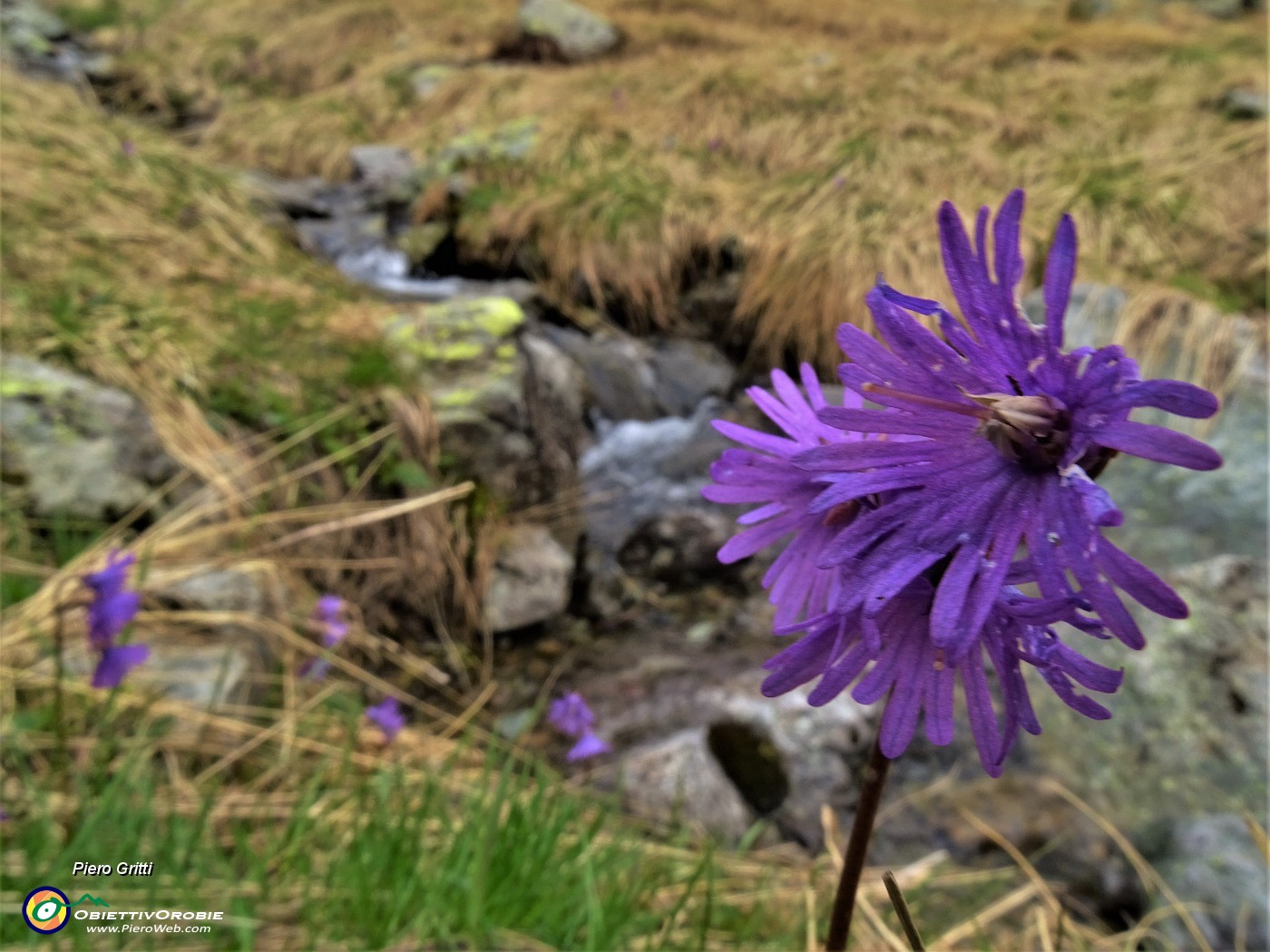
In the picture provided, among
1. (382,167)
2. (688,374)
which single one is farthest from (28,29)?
(688,374)

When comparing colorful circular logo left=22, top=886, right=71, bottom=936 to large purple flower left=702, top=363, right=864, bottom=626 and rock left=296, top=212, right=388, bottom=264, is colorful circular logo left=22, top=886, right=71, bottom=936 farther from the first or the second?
rock left=296, top=212, right=388, bottom=264

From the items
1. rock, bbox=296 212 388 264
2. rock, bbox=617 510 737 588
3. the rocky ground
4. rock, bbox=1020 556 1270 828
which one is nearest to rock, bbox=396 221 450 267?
rock, bbox=296 212 388 264

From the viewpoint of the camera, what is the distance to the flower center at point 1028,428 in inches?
14.8

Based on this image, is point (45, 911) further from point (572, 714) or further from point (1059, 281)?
point (572, 714)

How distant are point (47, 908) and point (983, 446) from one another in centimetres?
121

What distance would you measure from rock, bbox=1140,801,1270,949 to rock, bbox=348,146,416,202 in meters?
6.05

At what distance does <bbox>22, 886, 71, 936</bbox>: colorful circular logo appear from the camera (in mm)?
949

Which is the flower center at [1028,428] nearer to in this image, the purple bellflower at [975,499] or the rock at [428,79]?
the purple bellflower at [975,499]

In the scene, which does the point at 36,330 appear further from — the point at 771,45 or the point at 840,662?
the point at 771,45

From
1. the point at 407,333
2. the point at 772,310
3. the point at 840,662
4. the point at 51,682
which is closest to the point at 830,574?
the point at 840,662

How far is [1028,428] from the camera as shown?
376 mm

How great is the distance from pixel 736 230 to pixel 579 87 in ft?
10.8

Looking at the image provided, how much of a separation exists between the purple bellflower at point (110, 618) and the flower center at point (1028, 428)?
137 cm

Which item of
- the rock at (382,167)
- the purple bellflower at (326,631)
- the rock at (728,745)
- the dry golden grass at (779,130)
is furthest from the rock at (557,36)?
the purple bellflower at (326,631)
